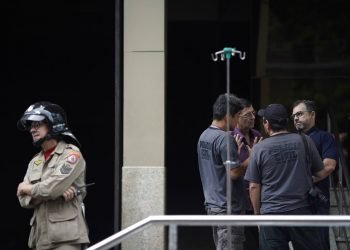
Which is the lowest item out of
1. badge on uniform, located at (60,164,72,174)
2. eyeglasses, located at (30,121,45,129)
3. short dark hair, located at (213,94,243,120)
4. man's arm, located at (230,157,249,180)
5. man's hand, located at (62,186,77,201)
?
man's hand, located at (62,186,77,201)

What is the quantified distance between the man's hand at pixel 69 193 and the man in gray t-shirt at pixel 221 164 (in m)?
1.43

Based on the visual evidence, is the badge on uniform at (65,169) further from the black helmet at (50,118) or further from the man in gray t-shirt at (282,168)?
the man in gray t-shirt at (282,168)

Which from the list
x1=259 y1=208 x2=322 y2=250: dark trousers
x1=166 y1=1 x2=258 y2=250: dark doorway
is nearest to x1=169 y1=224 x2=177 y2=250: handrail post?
x1=259 y1=208 x2=322 y2=250: dark trousers

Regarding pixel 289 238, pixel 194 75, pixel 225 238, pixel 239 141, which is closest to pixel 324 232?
pixel 289 238

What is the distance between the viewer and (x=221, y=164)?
6508 mm

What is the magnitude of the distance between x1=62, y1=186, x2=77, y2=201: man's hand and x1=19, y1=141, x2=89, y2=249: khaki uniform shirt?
0.03 meters

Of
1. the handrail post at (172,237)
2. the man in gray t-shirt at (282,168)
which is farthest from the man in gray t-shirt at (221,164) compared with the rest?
the handrail post at (172,237)

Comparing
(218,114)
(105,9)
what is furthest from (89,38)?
(218,114)

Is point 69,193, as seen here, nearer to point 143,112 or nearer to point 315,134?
point 315,134

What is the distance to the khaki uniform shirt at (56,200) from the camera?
536 centimetres

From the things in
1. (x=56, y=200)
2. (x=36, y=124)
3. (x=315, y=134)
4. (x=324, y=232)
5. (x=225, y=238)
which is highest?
(x=36, y=124)

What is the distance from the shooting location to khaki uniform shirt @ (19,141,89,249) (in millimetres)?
5355

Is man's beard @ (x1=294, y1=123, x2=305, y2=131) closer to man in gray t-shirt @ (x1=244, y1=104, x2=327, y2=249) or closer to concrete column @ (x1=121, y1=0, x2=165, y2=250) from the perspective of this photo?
man in gray t-shirt @ (x1=244, y1=104, x2=327, y2=249)

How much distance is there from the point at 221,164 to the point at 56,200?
165 centimetres
